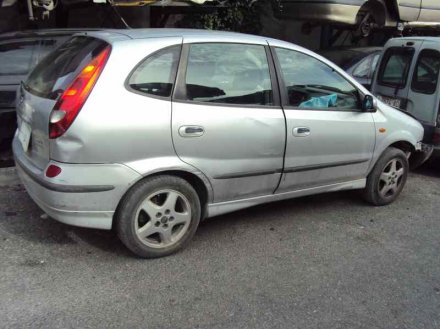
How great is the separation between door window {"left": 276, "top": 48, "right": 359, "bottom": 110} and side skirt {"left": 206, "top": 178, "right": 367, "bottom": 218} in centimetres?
70

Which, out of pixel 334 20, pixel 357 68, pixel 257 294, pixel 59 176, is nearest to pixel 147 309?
pixel 257 294

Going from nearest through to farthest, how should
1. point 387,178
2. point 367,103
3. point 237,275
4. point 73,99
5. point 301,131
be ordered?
point 73,99 → point 237,275 → point 301,131 → point 367,103 → point 387,178

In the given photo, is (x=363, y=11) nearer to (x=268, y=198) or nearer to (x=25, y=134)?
(x=268, y=198)

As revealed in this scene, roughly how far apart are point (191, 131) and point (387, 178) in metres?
2.30

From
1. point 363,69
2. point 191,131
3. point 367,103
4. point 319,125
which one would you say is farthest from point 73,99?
point 363,69

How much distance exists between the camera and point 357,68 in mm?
7297

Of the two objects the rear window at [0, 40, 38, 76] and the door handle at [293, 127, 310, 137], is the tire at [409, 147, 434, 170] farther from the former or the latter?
the rear window at [0, 40, 38, 76]

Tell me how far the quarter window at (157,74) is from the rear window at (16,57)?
8.33ft

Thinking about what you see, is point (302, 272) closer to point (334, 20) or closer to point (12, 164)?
point (12, 164)

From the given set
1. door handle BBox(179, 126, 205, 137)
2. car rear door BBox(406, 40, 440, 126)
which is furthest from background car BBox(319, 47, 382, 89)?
door handle BBox(179, 126, 205, 137)

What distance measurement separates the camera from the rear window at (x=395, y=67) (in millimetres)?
6027

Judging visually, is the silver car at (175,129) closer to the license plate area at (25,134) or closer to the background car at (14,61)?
the license plate area at (25,134)

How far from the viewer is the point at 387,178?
4.80 m

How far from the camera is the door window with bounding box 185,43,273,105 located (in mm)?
3545
